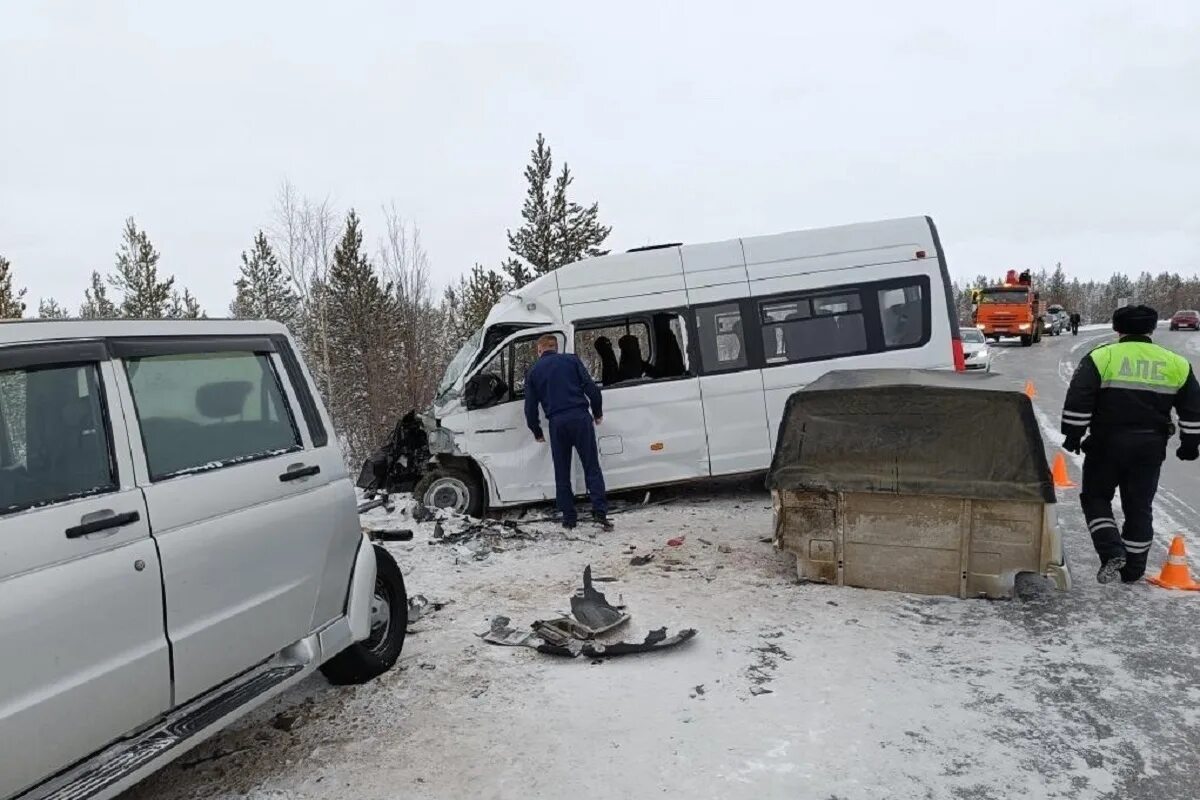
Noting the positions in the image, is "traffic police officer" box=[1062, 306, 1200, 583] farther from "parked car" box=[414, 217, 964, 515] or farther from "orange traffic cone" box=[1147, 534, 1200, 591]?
"parked car" box=[414, 217, 964, 515]

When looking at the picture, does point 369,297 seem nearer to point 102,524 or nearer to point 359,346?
point 359,346

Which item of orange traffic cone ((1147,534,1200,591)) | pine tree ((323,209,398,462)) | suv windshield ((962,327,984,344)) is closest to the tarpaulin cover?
orange traffic cone ((1147,534,1200,591))

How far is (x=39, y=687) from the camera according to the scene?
2365 mm

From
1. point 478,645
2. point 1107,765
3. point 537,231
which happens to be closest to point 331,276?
point 537,231

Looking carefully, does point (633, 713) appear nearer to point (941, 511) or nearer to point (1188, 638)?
point (941, 511)

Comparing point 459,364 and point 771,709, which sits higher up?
point 459,364

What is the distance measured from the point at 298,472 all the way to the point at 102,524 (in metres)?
1.03

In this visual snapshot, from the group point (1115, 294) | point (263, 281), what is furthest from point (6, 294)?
point (1115, 294)

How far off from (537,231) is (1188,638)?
27.8m

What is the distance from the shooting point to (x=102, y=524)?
2.64 metres

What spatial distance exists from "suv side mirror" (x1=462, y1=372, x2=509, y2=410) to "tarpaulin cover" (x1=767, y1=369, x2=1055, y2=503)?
363 centimetres

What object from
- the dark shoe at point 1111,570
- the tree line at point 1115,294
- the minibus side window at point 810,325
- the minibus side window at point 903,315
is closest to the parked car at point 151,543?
the dark shoe at point 1111,570

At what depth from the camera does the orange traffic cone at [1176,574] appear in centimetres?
526

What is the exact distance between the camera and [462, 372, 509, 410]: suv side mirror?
8.21 metres
